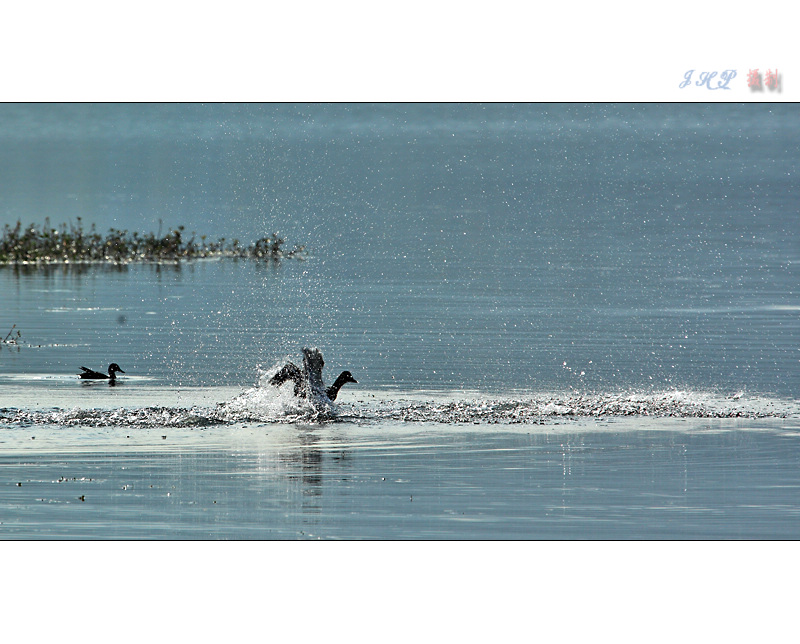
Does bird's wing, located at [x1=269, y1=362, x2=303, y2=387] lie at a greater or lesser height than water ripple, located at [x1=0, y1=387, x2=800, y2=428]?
greater

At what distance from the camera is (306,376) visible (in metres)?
19.7

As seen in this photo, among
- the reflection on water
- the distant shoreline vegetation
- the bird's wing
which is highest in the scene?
the distant shoreline vegetation

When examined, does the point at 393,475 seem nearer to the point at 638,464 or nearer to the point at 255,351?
the point at 638,464

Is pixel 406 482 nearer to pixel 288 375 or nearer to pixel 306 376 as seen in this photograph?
pixel 306 376

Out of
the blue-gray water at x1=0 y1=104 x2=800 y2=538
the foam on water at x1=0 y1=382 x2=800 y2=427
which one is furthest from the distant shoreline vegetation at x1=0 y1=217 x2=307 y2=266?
the foam on water at x1=0 y1=382 x2=800 y2=427

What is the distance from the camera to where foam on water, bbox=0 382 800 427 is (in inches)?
737

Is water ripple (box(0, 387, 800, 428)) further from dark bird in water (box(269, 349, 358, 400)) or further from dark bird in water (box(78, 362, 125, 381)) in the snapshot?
dark bird in water (box(78, 362, 125, 381))

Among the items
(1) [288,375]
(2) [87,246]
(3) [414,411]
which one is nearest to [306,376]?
(1) [288,375]

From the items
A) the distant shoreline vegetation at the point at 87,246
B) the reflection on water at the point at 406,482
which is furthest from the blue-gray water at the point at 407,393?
the distant shoreline vegetation at the point at 87,246

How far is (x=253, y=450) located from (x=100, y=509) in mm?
3841

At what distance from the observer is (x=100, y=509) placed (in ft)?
41.9

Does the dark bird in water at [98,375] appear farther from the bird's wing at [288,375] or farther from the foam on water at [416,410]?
the bird's wing at [288,375]

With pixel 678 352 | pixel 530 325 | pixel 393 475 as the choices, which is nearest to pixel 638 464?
pixel 393 475

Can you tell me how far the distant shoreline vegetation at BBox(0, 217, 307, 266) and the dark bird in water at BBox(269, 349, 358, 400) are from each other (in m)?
48.5
